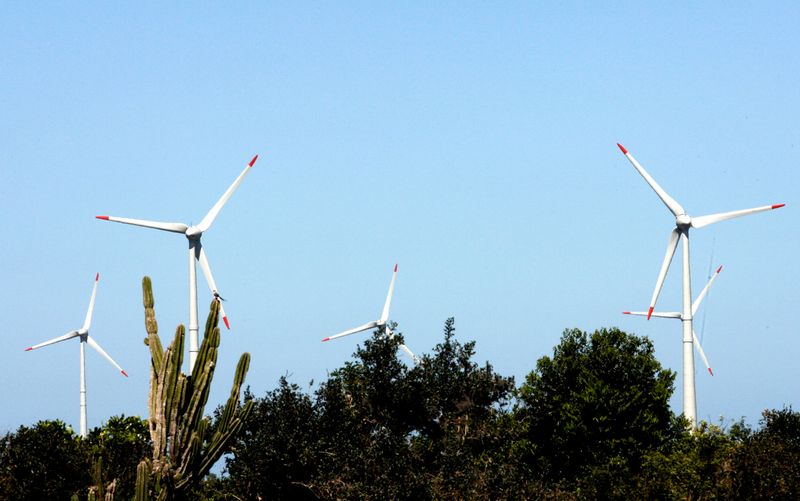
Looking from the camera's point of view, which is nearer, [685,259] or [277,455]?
[277,455]

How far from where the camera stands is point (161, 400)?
34594 millimetres

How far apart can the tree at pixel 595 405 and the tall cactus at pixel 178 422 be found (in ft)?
122

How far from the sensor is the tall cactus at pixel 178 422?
3469cm

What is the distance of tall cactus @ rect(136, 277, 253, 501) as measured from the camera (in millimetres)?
34688

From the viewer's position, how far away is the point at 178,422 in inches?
1383

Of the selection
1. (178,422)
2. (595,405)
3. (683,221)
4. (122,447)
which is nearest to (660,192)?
(683,221)

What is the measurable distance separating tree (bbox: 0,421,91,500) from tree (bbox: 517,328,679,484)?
25258 millimetres

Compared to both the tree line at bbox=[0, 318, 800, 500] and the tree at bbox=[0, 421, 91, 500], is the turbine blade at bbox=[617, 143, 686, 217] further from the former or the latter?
the tree at bbox=[0, 421, 91, 500]

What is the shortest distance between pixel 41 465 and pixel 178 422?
2915 cm

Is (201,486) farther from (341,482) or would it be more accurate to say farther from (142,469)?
(142,469)

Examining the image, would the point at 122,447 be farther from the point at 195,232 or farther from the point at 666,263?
the point at 666,263

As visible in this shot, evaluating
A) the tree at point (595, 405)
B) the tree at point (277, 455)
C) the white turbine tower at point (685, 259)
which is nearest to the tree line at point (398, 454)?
the tree at point (277, 455)

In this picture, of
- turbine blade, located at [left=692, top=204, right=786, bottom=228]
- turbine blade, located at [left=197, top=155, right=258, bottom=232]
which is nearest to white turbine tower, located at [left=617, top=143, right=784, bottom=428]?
turbine blade, located at [left=692, top=204, right=786, bottom=228]

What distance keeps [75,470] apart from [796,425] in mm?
49728
